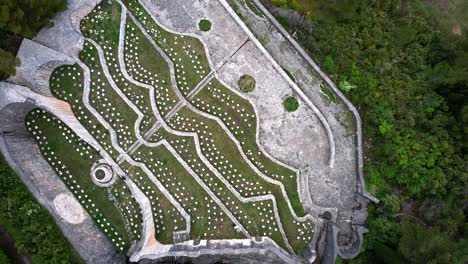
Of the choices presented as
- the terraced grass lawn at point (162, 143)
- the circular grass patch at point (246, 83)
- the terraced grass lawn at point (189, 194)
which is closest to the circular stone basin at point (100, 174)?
the terraced grass lawn at point (162, 143)

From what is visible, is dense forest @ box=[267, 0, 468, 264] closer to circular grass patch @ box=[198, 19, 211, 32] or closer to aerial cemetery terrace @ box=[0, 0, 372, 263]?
aerial cemetery terrace @ box=[0, 0, 372, 263]

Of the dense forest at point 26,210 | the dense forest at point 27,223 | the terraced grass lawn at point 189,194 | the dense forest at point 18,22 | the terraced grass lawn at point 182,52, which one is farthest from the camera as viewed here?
the terraced grass lawn at point 182,52

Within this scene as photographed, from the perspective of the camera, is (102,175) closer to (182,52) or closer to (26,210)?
(26,210)

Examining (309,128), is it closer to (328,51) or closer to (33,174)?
(328,51)

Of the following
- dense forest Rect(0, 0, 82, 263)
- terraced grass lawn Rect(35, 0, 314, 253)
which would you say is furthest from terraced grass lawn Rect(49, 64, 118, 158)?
dense forest Rect(0, 0, 82, 263)

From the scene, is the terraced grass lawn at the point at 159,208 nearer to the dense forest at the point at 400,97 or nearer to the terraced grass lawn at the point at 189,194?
the terraced grass lawn at the point at 189,194

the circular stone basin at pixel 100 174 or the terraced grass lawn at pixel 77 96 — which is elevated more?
the terraced grass lawn at pixel 77 96
